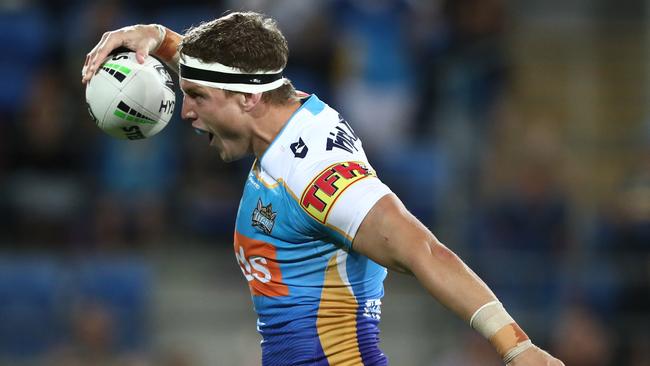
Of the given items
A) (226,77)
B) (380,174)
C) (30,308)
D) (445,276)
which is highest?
(226,77)

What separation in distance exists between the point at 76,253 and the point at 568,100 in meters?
5.47

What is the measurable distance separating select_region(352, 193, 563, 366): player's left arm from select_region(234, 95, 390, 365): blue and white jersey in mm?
342

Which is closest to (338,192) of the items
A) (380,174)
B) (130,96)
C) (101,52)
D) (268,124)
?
(268,124)

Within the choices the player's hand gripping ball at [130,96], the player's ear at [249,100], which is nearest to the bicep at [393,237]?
the player's ear at [249,100]

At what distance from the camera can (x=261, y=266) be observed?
4.42 meters

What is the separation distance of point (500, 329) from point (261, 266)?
119 cm

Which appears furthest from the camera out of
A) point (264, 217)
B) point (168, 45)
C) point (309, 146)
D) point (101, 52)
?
point (168, 45)

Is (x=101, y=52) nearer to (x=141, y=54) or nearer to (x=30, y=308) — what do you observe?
(x=141, y=54)

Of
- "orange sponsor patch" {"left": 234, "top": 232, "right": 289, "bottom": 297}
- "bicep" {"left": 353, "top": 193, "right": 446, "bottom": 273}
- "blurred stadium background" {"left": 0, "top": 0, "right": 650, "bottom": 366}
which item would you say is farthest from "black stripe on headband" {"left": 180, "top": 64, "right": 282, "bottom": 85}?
"blurred stadium background" {"left": 0, "top": 0, "right": 650, "bottom": 366}

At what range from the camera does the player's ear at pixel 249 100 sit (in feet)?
14.2

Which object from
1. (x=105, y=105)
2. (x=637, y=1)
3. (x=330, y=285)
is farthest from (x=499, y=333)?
(x=637, y=1)

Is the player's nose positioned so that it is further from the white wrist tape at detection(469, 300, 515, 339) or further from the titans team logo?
the white wrist tape at detection(469, 300, 515, 339)

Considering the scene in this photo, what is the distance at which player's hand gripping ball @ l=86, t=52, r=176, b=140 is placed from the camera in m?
4.66

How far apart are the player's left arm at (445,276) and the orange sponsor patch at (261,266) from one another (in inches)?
25.4
